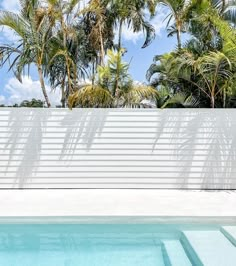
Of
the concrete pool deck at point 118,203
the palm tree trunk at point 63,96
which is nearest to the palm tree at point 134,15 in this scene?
the palm tree trunk at point 63,96

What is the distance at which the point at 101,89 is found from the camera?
8078 mm

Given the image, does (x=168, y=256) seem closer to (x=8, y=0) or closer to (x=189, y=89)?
(x=189, y=89)

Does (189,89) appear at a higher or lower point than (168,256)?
higher

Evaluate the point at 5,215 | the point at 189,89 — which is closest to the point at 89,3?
the point at 189,89

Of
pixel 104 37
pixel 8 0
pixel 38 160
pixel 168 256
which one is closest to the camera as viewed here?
pixel 168 256

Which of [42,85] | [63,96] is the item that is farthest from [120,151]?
[63,96]

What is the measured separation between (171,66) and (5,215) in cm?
529

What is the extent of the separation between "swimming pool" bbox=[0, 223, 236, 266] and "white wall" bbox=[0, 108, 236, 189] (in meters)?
2.75

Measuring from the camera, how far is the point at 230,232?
4.52m

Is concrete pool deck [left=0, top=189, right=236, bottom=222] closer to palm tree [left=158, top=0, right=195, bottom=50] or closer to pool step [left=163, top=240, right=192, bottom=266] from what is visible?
pool step [left=163, top=240, right=192, bottom=266]

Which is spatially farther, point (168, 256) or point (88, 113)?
point (88, 113)

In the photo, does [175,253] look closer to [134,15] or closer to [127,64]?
[127,64]

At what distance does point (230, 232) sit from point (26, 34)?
251 inches

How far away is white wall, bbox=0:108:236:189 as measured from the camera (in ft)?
25.6
